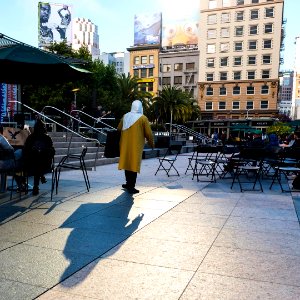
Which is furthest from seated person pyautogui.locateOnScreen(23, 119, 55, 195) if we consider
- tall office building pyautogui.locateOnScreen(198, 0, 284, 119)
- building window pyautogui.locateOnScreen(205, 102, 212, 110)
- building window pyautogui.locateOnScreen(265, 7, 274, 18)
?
building window pyautogui.locateOnScreen(265, 7, 274, 18)

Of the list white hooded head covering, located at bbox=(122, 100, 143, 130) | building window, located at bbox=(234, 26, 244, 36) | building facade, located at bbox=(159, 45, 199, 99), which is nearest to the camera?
white hooded head covering, located at bbox=(122, 100, 143, 130)

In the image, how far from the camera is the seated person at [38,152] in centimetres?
587

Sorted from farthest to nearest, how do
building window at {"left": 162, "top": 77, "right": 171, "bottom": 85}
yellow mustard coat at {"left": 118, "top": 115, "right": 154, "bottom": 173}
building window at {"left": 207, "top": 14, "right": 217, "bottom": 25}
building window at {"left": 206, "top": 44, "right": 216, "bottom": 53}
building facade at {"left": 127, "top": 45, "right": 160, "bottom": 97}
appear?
1. building facade at {"left": 127, "top": 45, "right": 160, "bottom": 97}
2. building window at {"left": 162, "top": 77, "right": 171, "bottom": 85}
3. building window at {"left": 207, "top": 14, "right": 217, "bottom": 25}
4. building window at {"left": 206, "top": 44, "right": 216, "bottom": 53}
5. yellow mustard coat at {"left": 118, "top": 115, "right": 154, "bottom": 173}

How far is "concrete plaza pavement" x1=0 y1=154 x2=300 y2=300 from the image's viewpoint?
2635 mm

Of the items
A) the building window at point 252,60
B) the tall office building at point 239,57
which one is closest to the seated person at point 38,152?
the tall office building at point 239,57

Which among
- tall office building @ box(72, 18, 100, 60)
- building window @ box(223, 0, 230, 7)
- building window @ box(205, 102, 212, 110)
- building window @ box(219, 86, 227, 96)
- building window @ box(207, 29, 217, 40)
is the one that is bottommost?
building window @ box(205, 102, 212, 110)

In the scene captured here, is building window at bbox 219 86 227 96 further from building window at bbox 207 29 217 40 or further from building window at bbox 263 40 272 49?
building window at bbox 207 29 217 40

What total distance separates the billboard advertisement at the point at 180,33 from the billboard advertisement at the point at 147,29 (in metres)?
2.26

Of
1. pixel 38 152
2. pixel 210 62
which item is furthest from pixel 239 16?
pixel 38 152

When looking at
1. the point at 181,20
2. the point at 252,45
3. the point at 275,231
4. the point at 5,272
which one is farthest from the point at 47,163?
the point at 181,20

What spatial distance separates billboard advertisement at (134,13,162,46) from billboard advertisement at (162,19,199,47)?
2.26 meters

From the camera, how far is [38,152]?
5863 mm

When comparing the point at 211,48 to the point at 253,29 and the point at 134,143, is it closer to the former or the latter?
the point at 253,29

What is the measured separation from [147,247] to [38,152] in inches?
124
